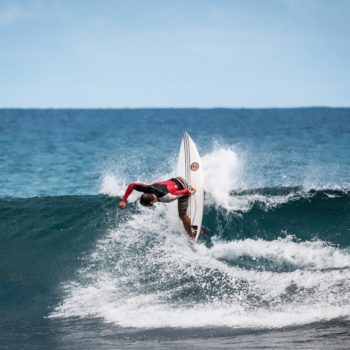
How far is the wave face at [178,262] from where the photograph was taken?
8.23 m

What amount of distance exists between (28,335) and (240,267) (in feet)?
11.9

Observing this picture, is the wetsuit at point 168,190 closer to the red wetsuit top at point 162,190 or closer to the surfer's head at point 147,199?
the red wetsuit top at point 162,190

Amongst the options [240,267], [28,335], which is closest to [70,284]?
[28,335]

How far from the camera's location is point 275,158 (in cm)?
2472

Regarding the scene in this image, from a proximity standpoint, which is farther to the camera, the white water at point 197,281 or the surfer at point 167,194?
the surfer at point 167,194

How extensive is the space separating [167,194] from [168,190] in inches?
3.9

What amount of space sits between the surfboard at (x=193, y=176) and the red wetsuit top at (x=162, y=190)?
84 cm

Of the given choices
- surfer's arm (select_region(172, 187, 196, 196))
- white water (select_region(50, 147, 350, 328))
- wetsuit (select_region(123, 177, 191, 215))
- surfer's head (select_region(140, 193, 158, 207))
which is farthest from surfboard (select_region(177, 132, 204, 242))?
surfer's head (select_region(140, 193, 158, 207))

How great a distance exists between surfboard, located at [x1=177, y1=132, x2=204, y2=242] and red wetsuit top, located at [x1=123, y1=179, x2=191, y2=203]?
0.84 meters

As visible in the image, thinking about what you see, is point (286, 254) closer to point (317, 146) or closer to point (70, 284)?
point (70, 284)

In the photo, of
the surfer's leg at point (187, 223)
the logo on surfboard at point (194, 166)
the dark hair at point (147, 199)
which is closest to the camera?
the dark hair at point (147, 199)

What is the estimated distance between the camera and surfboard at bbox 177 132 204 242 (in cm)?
1059

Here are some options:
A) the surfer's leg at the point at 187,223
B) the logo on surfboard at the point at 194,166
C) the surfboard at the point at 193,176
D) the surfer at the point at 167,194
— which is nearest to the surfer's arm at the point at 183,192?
the surfer at the point at 167,194

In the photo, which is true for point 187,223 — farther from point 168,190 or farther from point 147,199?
point 147,199
